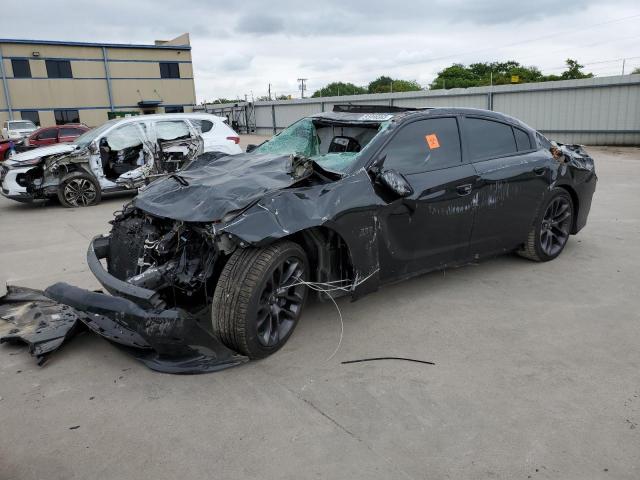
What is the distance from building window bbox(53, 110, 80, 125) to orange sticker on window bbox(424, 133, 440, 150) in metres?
38.8

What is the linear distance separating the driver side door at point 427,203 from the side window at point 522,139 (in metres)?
0.91

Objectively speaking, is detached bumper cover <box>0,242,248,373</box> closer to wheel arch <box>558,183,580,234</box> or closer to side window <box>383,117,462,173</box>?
side window <box>383,117,462,173</box>

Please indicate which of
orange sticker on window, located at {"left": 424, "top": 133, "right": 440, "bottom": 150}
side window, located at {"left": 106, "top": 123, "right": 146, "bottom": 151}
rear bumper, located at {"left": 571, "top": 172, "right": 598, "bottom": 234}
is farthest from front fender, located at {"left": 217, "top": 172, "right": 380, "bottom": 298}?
side window, located at {"left": 106, "top": 123, "right": 146, "bottom": 151}

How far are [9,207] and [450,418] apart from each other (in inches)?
401

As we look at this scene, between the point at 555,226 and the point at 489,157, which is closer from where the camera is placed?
the point at 489,157

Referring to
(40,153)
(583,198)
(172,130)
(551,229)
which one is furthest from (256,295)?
(40,153)

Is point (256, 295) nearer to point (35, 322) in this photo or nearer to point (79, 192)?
point (35, 322)

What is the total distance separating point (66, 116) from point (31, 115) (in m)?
2.29

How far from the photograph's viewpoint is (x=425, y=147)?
4207mm

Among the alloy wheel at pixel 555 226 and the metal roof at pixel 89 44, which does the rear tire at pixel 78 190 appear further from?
the metal roof at pixel 89 44

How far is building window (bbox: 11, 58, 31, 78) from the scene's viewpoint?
114 ft

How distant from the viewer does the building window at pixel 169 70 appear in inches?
1625

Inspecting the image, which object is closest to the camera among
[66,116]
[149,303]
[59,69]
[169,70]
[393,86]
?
[149,303]

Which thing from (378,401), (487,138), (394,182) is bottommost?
(378,401)
